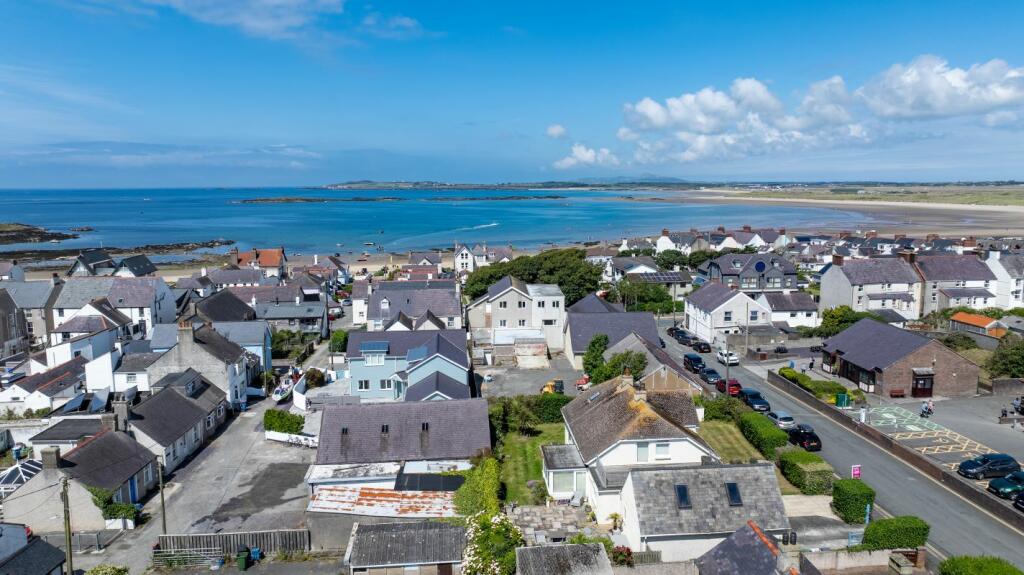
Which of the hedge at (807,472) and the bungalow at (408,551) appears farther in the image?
the hedge at (807,472)

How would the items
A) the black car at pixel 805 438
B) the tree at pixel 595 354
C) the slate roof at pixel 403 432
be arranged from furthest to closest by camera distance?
1. the tree at pixel 595 354
2. the black car at pixel 805 438
3. the slate roof at pixel 403 432

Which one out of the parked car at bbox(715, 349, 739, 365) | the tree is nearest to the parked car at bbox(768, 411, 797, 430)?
the tree

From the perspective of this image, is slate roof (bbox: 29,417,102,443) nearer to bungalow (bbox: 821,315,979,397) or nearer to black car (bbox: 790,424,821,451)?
black car (bbox: 790,424,821,451)

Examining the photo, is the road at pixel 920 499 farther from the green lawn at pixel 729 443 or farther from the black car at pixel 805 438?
the green lawn at pixel 729 443

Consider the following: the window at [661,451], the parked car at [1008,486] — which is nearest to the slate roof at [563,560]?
the window at [661,451]

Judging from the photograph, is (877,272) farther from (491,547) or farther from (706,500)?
(491,547)

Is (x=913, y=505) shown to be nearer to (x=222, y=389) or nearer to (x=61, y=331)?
(x=222, y=389)

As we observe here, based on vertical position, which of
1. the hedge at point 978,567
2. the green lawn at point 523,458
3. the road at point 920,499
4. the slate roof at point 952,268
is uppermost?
the slate roof at point 952,268

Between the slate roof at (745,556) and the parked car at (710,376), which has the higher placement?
the slate roof at (745,556)
